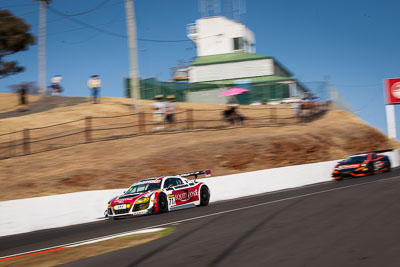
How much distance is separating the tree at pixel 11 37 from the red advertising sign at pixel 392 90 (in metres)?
35.3

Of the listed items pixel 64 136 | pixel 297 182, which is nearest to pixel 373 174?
pixel 297 182

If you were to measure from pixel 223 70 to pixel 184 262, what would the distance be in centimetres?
4571

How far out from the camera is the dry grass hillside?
21.0 meters

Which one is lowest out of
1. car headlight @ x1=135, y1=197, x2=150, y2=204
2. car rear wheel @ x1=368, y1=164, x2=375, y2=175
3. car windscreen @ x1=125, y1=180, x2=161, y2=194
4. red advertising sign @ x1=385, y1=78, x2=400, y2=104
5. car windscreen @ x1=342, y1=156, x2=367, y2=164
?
car rear wheel @ x1=368, y1=164, x2=375, y2=175

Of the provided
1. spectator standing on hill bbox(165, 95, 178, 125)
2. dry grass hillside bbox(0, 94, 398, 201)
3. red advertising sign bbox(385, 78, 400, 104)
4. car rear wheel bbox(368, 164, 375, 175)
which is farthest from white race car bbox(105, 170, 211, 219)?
red advertising sign bbox(385, 78, 400, 104)

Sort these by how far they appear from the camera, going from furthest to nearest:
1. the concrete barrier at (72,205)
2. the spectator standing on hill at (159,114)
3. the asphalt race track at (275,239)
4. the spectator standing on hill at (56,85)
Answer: the spectator standing on hill at (56,85) < the spectator standing on hill at (159,114) < the concrete barrier at (72,205) < the asphalt race track at (275,239)

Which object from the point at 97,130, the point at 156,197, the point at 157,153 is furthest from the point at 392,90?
the point at 156,197

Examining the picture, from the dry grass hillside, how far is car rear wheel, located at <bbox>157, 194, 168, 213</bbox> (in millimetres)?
6617

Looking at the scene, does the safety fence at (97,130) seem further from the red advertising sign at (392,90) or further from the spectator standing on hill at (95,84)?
the red advertising sign at (392,90)

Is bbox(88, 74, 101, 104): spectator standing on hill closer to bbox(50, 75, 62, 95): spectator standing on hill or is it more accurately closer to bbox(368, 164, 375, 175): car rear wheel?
bbox(50, 75, 62, 95): spectator standing on hill

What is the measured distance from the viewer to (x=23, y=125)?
31.0m

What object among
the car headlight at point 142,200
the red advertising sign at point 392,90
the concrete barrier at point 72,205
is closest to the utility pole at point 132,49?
the concrete barrier at point 72,205

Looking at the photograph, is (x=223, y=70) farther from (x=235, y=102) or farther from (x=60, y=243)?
(x=60, y=243)

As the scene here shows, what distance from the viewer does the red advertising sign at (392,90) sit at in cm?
4706
